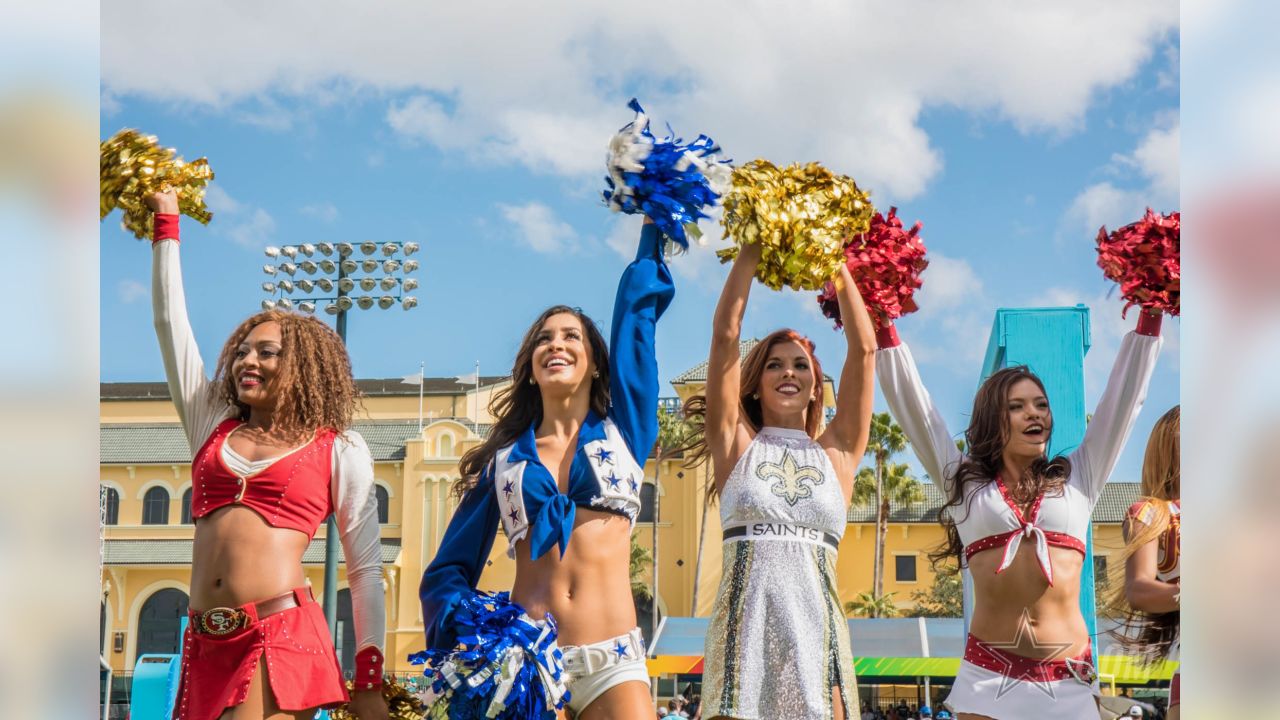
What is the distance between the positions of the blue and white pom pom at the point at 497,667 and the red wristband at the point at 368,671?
0.25m

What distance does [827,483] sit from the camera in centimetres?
457

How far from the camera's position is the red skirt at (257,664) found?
13.0ft

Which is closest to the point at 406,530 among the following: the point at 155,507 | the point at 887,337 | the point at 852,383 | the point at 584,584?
the point at 155,507

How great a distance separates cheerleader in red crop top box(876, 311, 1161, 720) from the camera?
4648 mm

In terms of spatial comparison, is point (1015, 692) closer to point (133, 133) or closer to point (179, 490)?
point (133, 133)

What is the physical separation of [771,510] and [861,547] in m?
47.5

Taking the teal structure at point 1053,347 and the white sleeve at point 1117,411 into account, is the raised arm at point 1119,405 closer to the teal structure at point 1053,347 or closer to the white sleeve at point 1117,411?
the white sleeve at point 1117,411

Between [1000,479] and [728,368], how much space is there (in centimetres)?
121

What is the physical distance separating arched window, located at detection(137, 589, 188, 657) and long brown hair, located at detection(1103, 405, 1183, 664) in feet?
153

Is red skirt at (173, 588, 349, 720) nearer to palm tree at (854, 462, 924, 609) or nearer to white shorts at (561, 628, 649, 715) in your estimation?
white shorts at (561, 628, 649, 715)

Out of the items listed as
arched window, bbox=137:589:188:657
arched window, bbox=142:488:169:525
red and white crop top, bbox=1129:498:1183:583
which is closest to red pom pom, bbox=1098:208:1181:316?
red and white crop top, bbox=1129:498:1183:583

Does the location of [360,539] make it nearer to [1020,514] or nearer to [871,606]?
[1020,514]

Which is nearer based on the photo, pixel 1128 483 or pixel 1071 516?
pixel 1071 516
